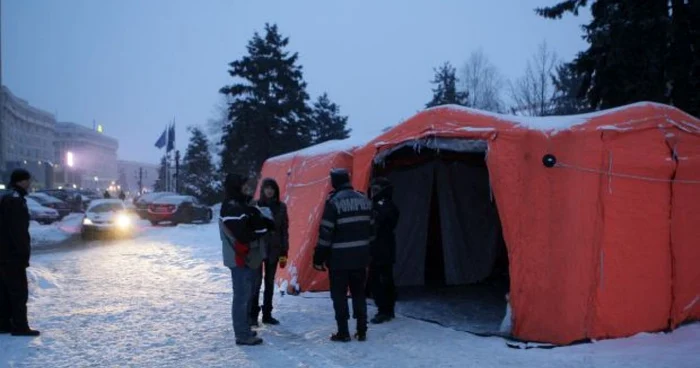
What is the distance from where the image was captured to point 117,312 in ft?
26.3

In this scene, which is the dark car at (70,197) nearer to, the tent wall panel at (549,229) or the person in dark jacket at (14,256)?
the person in dark jacket at (14,256)

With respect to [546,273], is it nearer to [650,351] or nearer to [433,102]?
[650,351]

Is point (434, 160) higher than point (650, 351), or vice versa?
point (434, 160)

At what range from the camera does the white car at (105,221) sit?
2014 cm

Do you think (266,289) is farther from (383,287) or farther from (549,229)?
(549,229)

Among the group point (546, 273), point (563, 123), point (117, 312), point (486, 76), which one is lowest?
point (117, 312)

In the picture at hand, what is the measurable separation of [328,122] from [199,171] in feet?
39.8

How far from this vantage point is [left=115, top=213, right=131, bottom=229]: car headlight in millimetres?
20578

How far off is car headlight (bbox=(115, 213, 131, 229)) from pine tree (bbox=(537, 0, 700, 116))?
1711cm

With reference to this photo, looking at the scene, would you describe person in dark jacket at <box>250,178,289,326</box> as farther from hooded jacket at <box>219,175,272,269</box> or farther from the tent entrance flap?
the tent entrance flap

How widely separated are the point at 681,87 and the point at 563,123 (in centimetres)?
1086

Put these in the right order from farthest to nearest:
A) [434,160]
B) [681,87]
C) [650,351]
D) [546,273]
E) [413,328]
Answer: [681,87], [434,160], [413,328], [546,273], [650,351]

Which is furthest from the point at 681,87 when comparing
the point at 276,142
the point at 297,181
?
the point at 276,142

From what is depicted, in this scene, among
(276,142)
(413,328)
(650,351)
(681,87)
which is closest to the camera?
(650,351)
